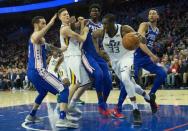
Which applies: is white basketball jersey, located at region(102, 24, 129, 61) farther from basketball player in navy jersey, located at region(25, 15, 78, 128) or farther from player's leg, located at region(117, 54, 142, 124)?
basketball player in navy jersey, located at region(25, 15, 78, 128)

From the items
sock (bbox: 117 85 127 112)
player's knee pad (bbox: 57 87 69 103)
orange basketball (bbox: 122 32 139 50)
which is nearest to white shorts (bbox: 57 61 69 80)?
sock (bbox: 117 85 127 112)

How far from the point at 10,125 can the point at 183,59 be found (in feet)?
30.8

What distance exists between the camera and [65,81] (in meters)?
6.58

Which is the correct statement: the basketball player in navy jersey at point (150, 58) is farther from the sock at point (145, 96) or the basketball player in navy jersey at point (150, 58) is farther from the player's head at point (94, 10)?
the player's head at point (94, 10)

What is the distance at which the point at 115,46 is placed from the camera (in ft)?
22.9

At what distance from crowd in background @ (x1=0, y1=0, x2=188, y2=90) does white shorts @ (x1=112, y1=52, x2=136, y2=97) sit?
7130 mm

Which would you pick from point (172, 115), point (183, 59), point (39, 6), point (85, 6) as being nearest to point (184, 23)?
point (183, 59)

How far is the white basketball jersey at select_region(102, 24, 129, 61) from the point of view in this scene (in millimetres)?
6927

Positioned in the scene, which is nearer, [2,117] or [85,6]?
[2,117]

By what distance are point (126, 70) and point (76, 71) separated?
3.39ft

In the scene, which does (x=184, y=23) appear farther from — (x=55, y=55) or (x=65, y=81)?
(x=65, y=81)

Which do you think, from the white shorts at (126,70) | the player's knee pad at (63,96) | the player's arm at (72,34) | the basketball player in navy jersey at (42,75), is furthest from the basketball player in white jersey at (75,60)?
the player's knee pad at (63,96)

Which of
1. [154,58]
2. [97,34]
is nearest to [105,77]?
[97,34]

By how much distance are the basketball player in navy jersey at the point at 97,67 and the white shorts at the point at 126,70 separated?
384mm
